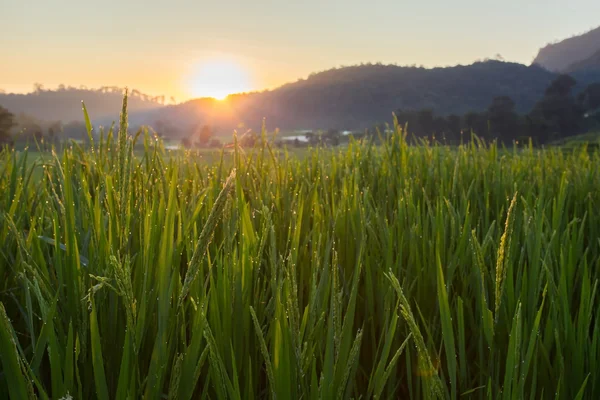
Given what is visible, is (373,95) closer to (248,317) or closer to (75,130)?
(75,130)

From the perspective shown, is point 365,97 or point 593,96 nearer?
point 593,96

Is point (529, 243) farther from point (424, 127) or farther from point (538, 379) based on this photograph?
point (424, 127)

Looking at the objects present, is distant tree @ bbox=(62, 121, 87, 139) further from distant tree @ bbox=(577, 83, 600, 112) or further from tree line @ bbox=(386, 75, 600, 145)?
distant tree @ bbox=(577, 83, 600, 112)

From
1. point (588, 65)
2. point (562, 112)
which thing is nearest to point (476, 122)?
point (562, 112)

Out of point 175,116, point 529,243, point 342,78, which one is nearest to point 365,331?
point 529,243

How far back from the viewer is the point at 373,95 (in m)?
150

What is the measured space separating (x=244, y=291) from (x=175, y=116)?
18350cm

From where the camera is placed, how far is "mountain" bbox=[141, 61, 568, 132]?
468ft

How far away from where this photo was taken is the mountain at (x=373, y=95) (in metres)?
142

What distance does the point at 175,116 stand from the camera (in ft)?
574

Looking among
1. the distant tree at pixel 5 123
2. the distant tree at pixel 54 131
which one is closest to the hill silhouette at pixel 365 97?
the distant tree at pixel 5 123

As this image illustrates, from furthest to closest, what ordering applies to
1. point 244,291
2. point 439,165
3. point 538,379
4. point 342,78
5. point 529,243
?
point 342,78 → point 439,165 → point 529,243 → point 538,379 → point 244,291

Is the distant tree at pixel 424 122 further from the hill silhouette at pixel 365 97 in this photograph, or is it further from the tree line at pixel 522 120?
the hill silhouette at pixel 365 97

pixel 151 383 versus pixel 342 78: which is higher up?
pixel 342 78
